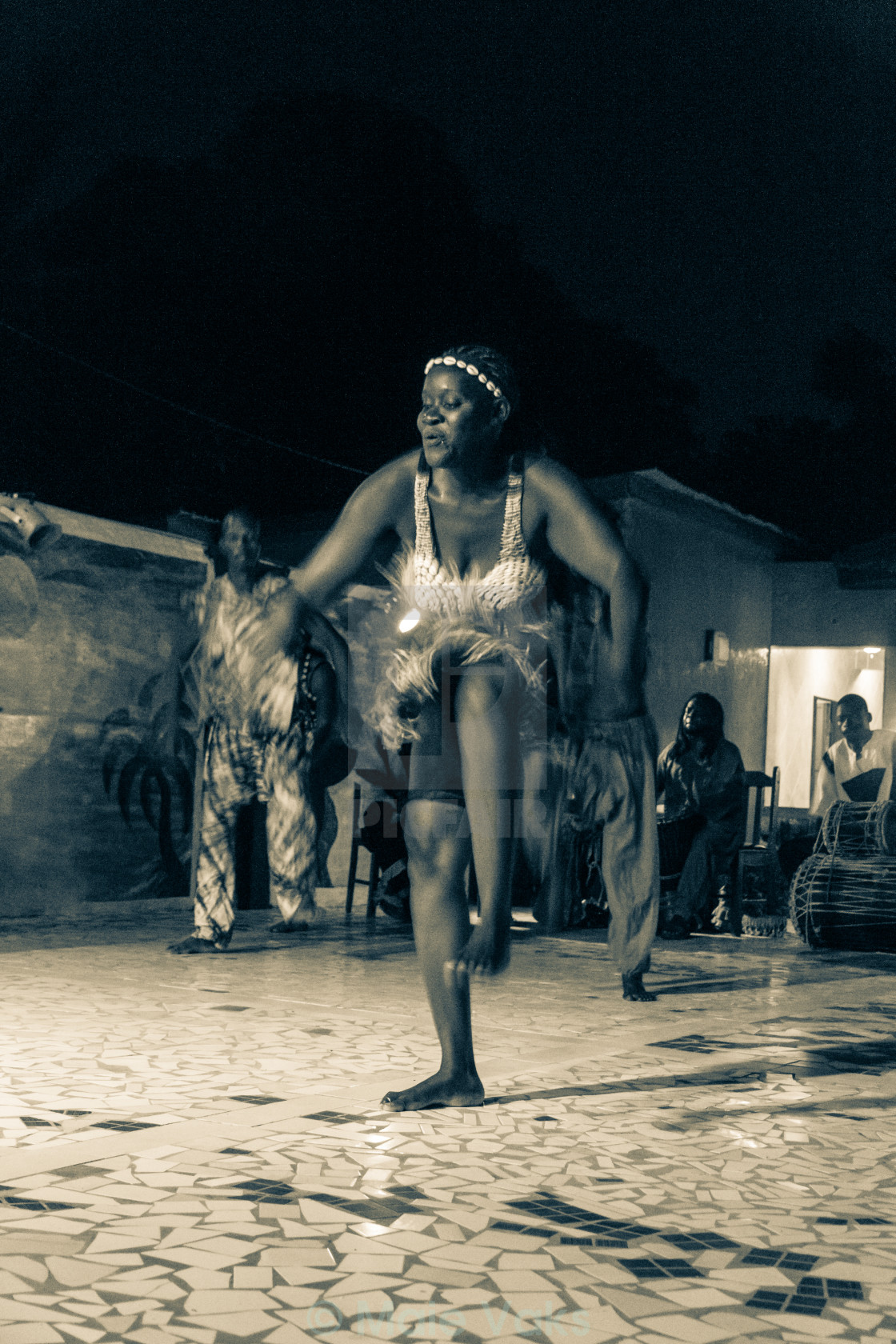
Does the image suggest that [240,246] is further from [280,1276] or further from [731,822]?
[280,1276]

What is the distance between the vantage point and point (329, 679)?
6.99 metres

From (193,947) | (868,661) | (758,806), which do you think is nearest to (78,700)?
(193,947)

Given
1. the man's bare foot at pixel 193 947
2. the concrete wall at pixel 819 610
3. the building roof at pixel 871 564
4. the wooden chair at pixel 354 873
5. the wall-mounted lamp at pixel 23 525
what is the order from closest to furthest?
the man's bare foot at pixel 193 947 → the wall-mounted lamp at pixel 23 525 → the wooden chair at pixel 354 873 → the building roof at pixel 871 564 → the concrete wall at pixel 819 610

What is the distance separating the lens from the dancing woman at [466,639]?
3.59 meters

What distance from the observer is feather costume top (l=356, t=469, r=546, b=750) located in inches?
141

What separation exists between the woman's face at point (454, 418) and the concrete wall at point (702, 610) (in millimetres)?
10050

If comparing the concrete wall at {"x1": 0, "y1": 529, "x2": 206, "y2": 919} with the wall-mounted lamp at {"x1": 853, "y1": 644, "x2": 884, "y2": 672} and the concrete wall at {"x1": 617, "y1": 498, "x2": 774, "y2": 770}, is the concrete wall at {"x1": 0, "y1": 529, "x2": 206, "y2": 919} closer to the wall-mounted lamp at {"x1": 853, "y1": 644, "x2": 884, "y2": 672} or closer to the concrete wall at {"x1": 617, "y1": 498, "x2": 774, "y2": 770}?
the concrete wall at {"x1": 617, "y1": 498, "x2": 774, "y2": 770}

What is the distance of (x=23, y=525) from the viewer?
327 inches

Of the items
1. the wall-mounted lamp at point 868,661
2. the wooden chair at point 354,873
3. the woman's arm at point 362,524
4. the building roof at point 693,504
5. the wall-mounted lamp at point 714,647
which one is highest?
the building roof at point 693,504

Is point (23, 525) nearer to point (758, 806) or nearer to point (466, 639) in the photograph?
point (466, 639)

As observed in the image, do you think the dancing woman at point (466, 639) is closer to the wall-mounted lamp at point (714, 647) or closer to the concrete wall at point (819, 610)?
the wall-mounted lamp at point (714, 647)

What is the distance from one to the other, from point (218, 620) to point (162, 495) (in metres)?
16.4

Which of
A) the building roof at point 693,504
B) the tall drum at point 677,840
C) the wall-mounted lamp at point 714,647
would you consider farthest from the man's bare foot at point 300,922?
the wall-mounted lamp at point 714,647

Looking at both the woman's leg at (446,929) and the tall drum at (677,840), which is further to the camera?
the tall drum at (677,840)
